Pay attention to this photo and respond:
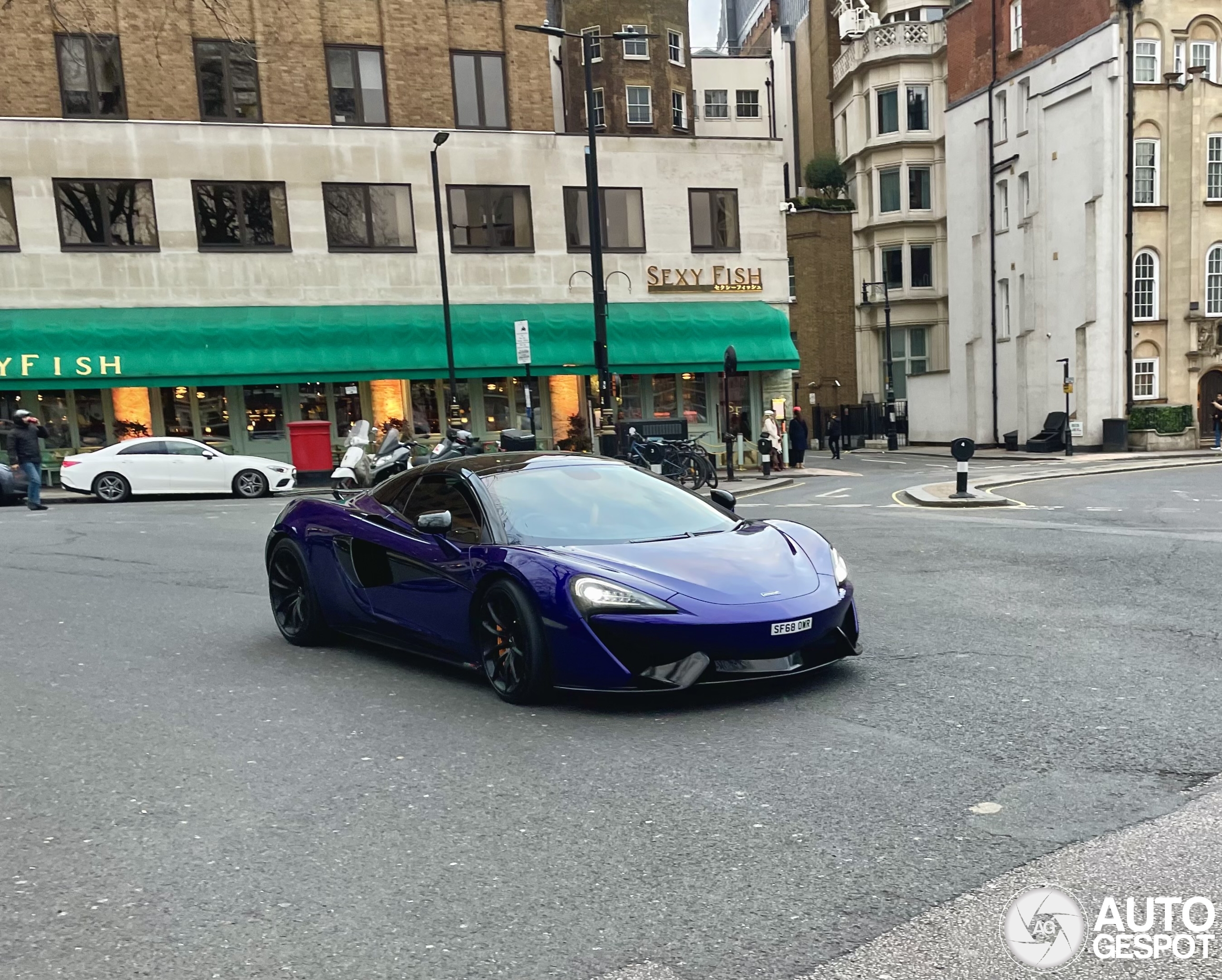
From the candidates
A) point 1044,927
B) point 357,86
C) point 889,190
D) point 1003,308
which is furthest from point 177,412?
point 889,190

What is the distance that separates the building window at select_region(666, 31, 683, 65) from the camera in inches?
1656

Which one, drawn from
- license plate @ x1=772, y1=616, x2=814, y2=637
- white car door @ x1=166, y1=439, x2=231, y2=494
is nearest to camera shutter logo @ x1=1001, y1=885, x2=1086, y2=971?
license plate @ x1=772, y1=616, x2=814, y2=637

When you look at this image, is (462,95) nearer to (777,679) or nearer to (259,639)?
(259,639)

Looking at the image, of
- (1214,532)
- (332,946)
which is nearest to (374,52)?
(1214,532)

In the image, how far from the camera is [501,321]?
27.7 m

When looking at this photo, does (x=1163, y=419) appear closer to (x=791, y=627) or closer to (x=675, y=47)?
(x=675, y=47)

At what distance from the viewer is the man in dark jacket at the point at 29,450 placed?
1909 cm

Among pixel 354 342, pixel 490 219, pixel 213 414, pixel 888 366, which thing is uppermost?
pixel 490 219

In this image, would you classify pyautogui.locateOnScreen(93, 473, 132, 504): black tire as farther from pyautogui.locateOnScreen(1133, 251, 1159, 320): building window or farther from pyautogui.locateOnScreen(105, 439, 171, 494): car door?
pyautogui.locateOnScreen(1133, 251, 1159, 320): building window

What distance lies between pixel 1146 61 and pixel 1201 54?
95.0 inches

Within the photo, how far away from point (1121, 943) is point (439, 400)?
1036 inches

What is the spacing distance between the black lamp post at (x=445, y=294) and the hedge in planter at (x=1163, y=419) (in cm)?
2238

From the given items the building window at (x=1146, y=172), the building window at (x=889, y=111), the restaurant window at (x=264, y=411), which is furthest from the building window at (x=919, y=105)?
the restaurant window at (x=264, y=411)

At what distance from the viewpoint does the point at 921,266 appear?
50844 millimetres
